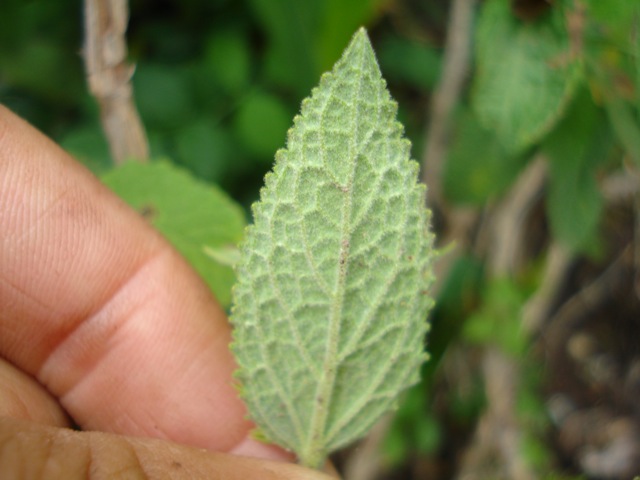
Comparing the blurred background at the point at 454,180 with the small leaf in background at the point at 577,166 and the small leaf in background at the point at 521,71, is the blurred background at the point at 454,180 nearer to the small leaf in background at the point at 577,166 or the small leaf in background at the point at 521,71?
the small leaf in background at the point at 577,166

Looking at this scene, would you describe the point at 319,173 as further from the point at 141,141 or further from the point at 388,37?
the point at 388,37

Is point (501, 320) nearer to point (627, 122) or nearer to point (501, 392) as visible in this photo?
point (501, 392)

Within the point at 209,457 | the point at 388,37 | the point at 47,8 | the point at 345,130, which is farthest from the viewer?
the point at 388,37

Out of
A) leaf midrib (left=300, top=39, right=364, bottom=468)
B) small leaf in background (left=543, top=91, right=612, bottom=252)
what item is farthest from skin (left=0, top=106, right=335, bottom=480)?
small leaf in background (left=543, top=91, right=612, bottom=252)

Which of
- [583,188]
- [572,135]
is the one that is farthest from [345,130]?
[583,188]

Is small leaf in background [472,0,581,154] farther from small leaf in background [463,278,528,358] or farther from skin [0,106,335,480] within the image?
small leaf in background [463,278,528,358]

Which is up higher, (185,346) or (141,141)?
(141,141)

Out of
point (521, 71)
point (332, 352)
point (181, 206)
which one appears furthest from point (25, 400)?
point (521, 71)
